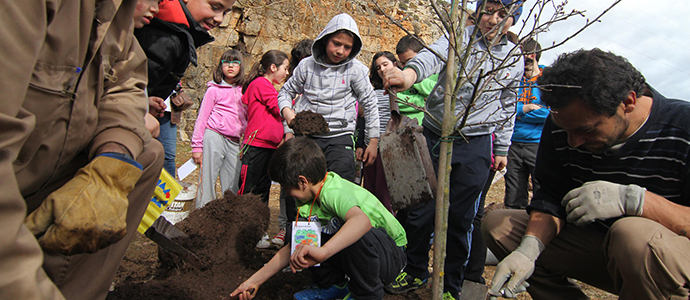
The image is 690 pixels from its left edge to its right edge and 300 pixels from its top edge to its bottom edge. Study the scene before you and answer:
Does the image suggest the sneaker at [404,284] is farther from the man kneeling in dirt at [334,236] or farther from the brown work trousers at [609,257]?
the brown work trousers at [609,257]

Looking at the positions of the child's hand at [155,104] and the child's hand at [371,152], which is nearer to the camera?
the child's hand at [155,104]

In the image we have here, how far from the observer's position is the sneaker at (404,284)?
2.74 metres

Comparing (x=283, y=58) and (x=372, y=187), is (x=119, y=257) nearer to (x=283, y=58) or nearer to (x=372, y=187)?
(x=372, y=187)

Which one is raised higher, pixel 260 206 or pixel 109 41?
pixel 109 41

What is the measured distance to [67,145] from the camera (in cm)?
123

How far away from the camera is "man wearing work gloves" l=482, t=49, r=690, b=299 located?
1608 mm

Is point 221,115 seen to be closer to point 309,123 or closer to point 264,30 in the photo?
point 309,123

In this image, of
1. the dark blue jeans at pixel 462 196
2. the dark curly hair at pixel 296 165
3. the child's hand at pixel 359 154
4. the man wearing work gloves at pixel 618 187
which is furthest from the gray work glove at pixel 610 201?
the child's hand at pixel 359 154

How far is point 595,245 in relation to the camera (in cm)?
200

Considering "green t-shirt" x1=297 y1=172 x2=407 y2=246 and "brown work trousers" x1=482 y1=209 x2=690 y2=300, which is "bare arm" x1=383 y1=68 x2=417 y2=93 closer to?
"green t-shirt" x1=297 y1=172 x2=407 y2=246

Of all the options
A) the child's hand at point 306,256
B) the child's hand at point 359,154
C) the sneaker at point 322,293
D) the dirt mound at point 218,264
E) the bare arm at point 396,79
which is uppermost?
the bare arm at point 396,79

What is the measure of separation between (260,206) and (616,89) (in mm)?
2412

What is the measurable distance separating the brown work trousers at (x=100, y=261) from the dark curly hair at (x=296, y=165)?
77 cm

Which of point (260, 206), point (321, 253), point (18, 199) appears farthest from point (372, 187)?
point (18, 199)
